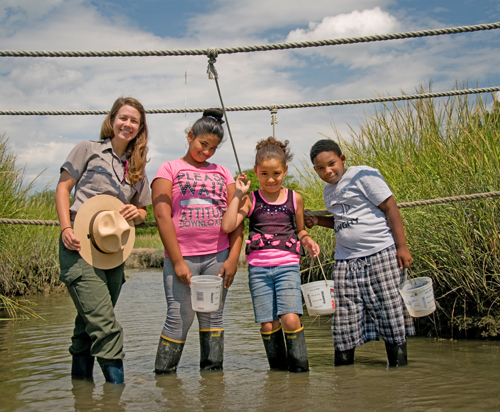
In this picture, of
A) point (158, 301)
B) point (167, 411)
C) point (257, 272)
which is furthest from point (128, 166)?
point (158, 301)

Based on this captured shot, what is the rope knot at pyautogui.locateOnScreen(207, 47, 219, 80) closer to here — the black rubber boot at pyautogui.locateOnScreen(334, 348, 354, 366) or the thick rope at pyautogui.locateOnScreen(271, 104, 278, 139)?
the thick rope at pyautogui.locateOnScreen(271, 104, 278, 139)

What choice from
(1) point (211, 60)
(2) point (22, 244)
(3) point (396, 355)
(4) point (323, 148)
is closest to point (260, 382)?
(3) point (396, 355)

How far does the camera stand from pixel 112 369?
2.81 meters

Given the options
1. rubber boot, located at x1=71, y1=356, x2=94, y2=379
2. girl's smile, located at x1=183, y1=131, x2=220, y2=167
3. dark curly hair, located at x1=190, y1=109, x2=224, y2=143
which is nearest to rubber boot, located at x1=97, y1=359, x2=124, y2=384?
rubber boot, located at x1=71, y1=356, x2=94, y2=379

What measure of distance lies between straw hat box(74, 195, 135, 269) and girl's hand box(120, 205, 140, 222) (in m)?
0.05

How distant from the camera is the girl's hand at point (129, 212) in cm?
295

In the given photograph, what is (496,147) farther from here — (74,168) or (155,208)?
(74,168)

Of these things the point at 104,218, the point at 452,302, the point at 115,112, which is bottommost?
the point at 452,302

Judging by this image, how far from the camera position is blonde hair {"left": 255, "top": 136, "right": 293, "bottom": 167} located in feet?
10.4

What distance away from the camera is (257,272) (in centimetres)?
312

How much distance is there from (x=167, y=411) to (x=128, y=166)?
1.47 m

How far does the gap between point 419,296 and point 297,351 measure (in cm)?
84

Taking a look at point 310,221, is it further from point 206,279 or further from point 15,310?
point 15,310

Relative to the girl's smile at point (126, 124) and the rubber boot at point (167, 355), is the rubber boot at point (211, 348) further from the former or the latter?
the girl's smile at point (126, 124)
